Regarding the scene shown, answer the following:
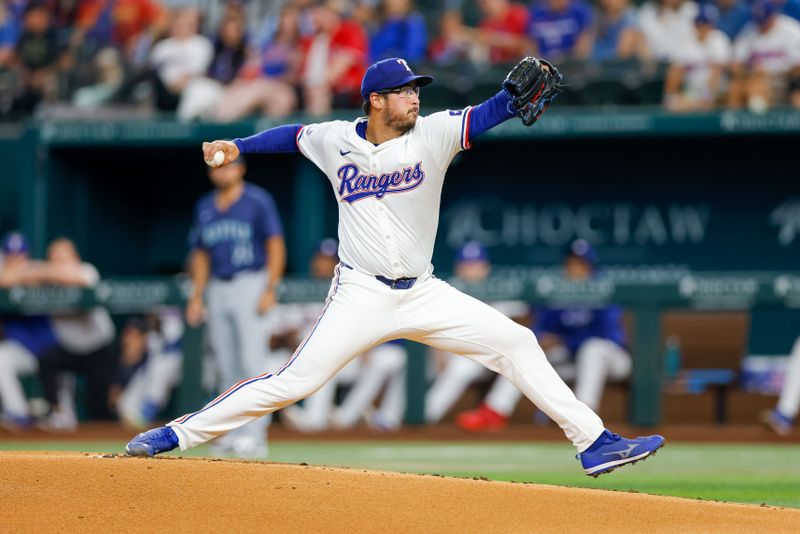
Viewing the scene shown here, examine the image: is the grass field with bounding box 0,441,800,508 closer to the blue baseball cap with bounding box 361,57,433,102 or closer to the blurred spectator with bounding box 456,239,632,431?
the blurred spectator with bounding box 456,239,632,431

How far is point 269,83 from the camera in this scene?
1266cm

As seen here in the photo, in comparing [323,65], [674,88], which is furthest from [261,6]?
[674,88]

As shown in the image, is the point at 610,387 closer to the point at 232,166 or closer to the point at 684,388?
the point at 684,388

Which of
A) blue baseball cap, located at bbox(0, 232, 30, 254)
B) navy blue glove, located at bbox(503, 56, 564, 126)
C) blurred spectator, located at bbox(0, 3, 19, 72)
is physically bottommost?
blue baseball cap, located at bbox(0, 232, 30, 254)

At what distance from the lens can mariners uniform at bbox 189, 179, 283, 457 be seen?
834 centimetres

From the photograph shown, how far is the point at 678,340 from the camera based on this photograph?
36.6 ft

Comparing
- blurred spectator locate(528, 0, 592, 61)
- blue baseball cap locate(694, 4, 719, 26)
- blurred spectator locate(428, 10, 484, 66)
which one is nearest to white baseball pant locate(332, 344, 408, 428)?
blurred spectator locate(428, 10, 484, 66)

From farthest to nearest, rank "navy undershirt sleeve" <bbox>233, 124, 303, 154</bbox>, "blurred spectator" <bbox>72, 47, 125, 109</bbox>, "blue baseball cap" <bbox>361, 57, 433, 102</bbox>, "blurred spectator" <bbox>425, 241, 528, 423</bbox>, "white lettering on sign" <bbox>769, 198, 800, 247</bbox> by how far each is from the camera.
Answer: "blurred spectator" <bbox>72, 47, 125, 109</bbox> < "white lettering on sign" <bbox>769, 198, 800, 247</bbox> < "blurred spectator" <bbox>425, 241, 528, 423</bbox> < "navy undershirt sleeve" <bbox>233, 124, 303, 154</bbox> < "blue baseball cap" <bbox>361, 57, 433, 102</bbox>

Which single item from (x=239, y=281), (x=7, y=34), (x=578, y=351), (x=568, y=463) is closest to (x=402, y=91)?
(x=239, y=281)

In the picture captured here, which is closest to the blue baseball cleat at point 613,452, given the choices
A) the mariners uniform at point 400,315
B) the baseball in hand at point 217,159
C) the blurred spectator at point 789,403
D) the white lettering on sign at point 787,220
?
the mariners uniform at point 400,315

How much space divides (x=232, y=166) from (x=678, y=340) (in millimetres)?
4737

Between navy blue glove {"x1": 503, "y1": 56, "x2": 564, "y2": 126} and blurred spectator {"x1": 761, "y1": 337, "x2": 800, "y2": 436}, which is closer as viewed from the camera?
navy blue glove {"x1": 503, "y1": 56, "x2": 564, "y2": 126}

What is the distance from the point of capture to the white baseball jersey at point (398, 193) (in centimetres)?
515

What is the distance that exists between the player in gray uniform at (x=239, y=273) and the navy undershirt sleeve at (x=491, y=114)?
11.4 ft
